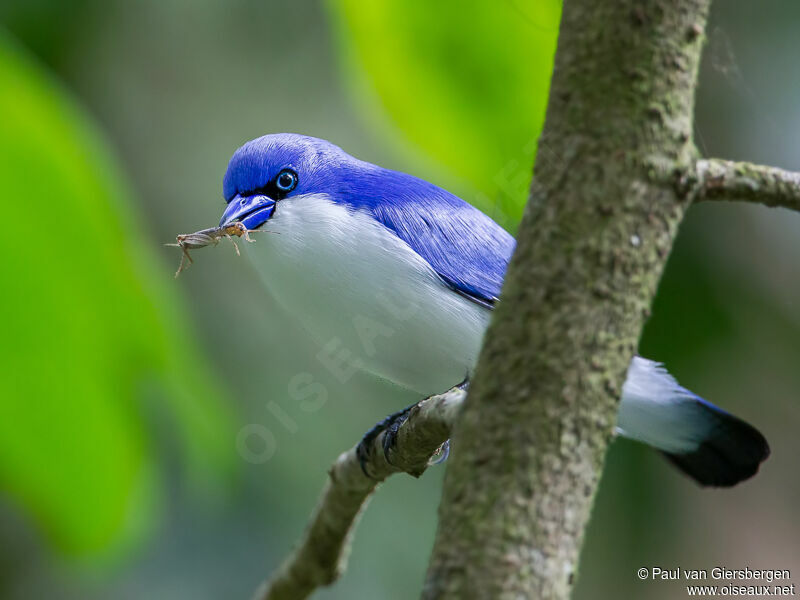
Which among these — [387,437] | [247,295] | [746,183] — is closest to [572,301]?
[746,183]

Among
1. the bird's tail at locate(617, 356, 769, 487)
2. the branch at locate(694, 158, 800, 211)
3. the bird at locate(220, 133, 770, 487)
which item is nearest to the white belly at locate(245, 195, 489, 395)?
the bird at locate(220, 133, 770, 487)

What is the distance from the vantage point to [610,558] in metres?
4.50

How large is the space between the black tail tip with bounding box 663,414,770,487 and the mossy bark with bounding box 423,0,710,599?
1280 millimetres

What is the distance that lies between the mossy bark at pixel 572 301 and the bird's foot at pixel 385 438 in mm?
881

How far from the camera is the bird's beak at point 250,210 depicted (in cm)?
186

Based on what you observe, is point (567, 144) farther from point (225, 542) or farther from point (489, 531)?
point (225, 542)

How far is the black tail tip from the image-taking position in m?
2.09

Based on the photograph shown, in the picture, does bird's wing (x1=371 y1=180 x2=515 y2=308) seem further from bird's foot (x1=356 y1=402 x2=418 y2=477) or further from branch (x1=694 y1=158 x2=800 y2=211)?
branch (x1=694 y1=158 x2=800 y2=211)

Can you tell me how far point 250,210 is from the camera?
189 cm

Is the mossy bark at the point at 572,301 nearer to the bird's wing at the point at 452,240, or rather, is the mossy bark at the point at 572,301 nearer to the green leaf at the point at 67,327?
the green leaf at the point at 67,327

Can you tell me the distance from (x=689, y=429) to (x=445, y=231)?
2.46 ft

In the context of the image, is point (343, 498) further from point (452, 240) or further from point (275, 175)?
point (275, 175)

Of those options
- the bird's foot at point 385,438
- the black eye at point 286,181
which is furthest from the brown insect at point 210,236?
the bird's foot at point 385,438

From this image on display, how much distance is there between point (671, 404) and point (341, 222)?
0.89 m
